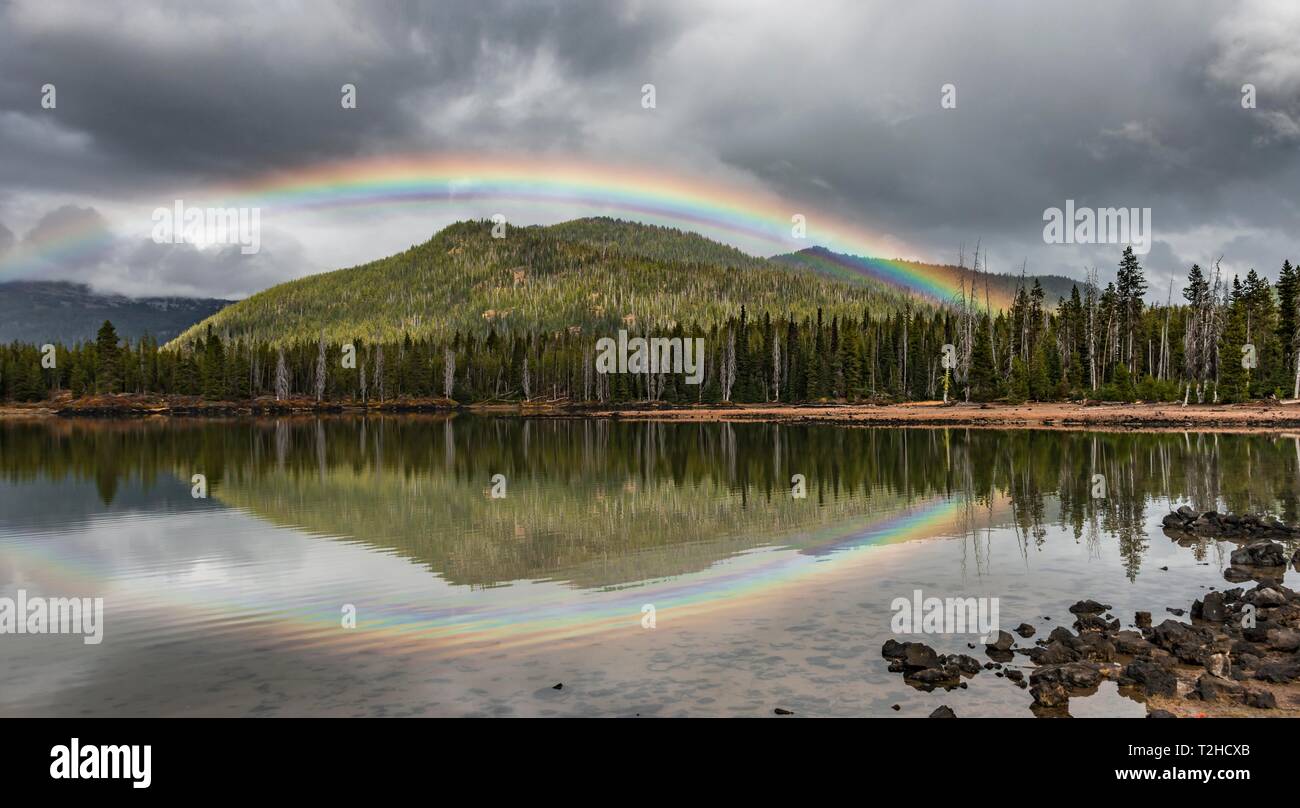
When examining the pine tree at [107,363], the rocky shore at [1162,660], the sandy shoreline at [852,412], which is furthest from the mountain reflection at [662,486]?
the pine tree at [107,363]

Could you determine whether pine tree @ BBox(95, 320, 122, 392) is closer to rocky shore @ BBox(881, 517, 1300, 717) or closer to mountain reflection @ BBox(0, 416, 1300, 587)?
mountain reflection @ BBox(0, 416, 1300, 587)

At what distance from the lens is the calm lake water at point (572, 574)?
45.3 ft

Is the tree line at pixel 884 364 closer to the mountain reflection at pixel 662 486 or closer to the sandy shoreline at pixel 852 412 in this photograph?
the sandy shoreline at pixel 852 412

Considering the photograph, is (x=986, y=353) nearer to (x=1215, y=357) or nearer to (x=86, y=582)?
(x=1215, y=357)

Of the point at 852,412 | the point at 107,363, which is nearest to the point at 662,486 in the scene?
the point at 852,412

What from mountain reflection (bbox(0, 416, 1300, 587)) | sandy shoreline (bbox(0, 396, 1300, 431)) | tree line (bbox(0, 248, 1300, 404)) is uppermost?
tree line (bbox(0, 248, 1300, 404))

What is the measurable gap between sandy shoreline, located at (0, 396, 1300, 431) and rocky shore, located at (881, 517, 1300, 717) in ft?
240

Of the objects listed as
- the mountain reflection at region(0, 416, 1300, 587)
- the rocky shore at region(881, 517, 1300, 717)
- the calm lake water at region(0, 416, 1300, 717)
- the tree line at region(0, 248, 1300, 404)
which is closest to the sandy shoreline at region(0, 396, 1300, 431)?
the tree line at region(0, 248, 1300, 404)

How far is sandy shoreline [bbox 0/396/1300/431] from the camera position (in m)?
83.9

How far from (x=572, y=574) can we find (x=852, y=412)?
107 meters

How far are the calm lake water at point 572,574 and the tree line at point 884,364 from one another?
60.2 meters

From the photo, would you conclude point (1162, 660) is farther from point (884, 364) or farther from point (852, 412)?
point (884, 364)
